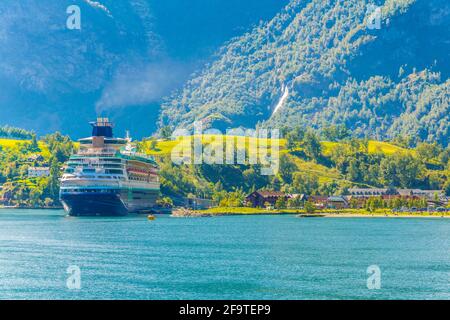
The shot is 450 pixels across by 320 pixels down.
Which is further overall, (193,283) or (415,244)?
(415,244)

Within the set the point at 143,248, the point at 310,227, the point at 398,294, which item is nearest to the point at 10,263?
the point at 143,248

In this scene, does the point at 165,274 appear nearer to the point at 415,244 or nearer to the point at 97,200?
the point at 415,244
